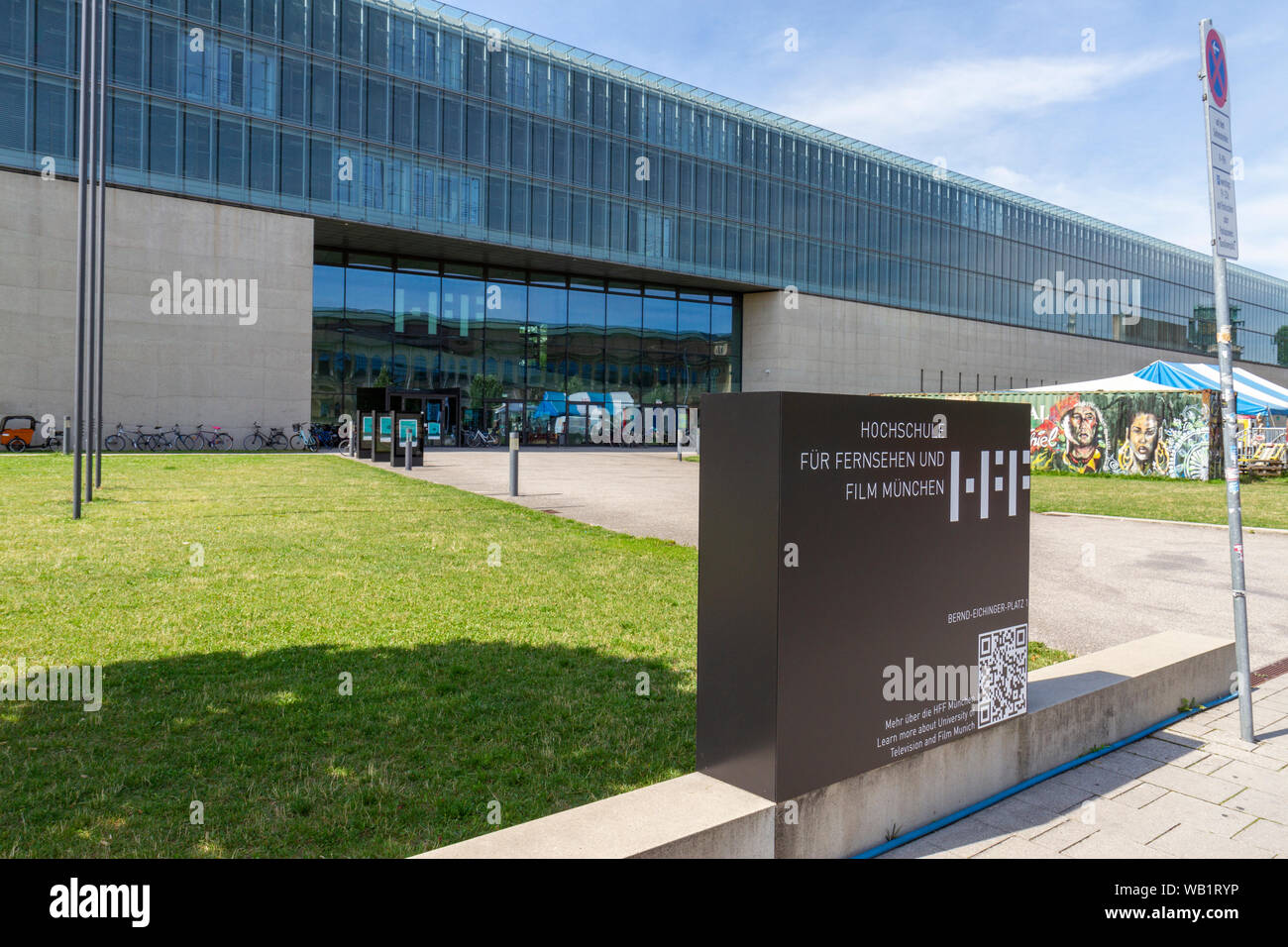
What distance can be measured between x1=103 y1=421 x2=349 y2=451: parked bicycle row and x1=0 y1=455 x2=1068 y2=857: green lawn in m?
26.2

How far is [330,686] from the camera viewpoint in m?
5.34

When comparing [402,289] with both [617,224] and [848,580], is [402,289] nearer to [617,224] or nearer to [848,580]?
[617,224]

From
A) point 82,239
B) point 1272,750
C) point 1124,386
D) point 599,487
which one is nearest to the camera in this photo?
point 1272,750

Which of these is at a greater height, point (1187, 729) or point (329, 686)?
point (329, 686)

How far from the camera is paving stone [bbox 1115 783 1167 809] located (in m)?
4.02

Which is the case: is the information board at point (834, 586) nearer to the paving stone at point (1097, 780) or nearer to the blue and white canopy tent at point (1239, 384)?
the paving stone at point (1097, 780)

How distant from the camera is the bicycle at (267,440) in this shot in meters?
37.7

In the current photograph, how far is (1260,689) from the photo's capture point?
19.4 feet

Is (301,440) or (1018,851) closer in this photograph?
(1018,851)

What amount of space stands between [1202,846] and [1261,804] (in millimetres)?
675

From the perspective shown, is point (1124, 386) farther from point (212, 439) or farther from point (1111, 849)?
point (212, 439)

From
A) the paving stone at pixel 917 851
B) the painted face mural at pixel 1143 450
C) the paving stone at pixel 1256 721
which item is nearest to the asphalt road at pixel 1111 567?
the paving stone at pixel 1256 721

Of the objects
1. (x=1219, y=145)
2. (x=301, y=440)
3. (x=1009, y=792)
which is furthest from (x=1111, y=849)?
(x=301, y=440)
